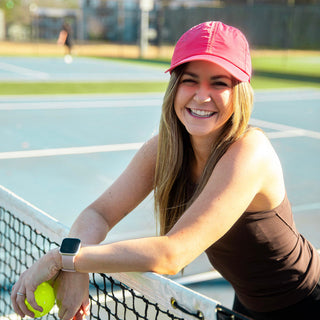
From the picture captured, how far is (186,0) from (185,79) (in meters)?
45.1

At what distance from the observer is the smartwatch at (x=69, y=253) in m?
1.90

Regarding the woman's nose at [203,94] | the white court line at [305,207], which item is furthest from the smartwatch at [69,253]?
the white court line at [305,207]

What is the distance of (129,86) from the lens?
16.4 meters

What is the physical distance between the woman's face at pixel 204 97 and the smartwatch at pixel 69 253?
25.6 inches

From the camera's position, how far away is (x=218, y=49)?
200 centimetres

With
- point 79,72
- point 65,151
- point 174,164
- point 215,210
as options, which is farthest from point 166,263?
point 79,72

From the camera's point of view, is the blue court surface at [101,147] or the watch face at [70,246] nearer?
the watch face at [70,246]

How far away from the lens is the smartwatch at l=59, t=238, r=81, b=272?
6.23 feet

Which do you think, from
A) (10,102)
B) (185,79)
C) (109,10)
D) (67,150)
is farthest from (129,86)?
(109,10)

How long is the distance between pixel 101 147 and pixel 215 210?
6641 mm

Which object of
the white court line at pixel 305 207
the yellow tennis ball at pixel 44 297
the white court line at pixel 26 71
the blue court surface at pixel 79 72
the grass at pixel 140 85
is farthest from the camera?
the white court line at pixel 26 71

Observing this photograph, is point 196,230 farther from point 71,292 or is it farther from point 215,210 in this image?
point 71,292

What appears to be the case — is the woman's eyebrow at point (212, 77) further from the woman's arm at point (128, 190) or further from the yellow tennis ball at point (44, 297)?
the yellow tennis ball at point (44, 297)

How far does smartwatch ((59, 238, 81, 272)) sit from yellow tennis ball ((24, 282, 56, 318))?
0.12m
